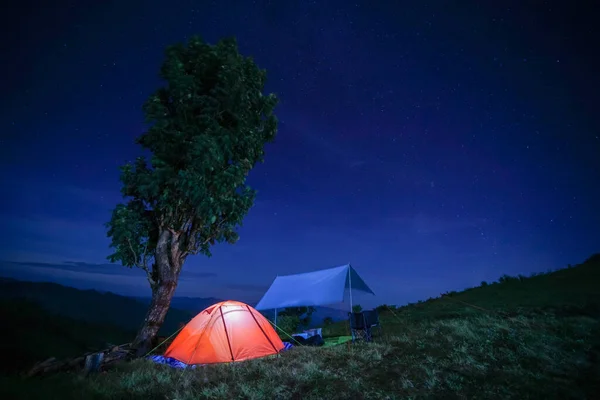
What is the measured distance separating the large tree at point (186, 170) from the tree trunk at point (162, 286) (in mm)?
28

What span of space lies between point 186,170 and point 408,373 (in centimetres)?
763

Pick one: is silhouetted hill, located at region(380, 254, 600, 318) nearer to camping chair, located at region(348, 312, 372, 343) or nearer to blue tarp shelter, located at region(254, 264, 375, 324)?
blue tarp shelter, located at region(254, 264, 375, 324)

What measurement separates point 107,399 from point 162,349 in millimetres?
4658

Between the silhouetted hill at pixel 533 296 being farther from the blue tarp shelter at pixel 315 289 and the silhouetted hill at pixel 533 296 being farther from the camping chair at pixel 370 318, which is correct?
the camping chair at pixel 370 318

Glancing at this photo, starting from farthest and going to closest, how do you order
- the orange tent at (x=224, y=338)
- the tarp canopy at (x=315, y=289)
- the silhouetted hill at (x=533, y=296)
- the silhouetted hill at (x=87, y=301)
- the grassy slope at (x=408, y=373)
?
the silhouetted hill at (x=87, y=301) < the silhouetted hill at (x=533, y=296) < the tarp canopy at (x=315, y=289) < the orange tent at (x=224, y=338) < the grassy slope at (x=408, y=373)

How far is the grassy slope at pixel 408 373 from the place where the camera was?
4.49 m

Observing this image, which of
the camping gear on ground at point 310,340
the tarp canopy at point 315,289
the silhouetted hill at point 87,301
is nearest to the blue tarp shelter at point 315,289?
the tarp canopy at point 315,289

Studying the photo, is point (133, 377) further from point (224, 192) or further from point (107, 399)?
point (224, 192)

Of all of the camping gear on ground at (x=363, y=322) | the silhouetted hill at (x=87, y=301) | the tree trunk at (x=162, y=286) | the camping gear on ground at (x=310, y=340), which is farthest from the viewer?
the silhouetted hill at (x=87, y=301)

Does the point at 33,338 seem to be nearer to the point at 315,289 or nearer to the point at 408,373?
the point at 315,289

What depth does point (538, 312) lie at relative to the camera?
1136 centimetres

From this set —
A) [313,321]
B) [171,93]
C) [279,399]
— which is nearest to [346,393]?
[279,399]

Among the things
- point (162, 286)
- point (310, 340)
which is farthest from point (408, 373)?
point (162, 286)

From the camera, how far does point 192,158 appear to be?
9383 millimetres
